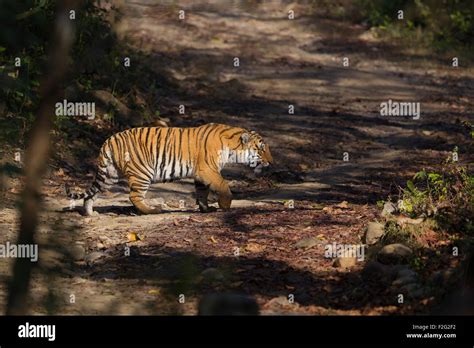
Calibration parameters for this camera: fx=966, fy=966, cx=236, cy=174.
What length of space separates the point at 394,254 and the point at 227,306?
281cm

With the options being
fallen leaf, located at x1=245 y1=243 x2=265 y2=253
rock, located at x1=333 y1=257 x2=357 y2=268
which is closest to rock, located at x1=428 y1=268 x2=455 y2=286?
rock, located at x1=333 y1=257 x2=357 y2=268

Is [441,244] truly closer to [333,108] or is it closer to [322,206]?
[322,206]

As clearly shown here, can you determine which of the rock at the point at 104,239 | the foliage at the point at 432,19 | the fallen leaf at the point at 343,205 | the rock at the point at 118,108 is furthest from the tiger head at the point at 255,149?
the foliage at the point at 432,19

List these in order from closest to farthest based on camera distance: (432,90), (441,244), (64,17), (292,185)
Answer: (64,17) < (441,244) < (292,185) < (432,90)

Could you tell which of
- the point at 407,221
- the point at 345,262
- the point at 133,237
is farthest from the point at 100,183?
the point at 407,221

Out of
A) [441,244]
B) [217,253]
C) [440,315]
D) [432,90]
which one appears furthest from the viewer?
[432,90]

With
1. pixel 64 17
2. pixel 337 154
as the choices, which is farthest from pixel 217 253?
pixel 337 154

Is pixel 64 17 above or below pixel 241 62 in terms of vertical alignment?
below

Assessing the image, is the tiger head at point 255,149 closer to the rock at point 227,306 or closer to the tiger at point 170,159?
the tiger at point 170,159

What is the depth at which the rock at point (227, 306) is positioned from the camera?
5.38 meters

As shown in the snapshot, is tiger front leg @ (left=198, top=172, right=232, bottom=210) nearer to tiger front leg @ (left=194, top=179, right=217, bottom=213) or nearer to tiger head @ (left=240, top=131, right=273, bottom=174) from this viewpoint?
tiger front leg @ (left=194, top=179, right=217, bottom=213)

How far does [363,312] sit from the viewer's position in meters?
6.83

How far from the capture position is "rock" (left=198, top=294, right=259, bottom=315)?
538 centimetres

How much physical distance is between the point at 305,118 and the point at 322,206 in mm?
7681
